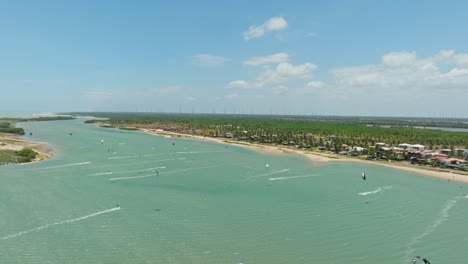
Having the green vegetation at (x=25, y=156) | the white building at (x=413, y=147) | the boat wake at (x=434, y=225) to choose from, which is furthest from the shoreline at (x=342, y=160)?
the green vegetation at (x=25, y=156)

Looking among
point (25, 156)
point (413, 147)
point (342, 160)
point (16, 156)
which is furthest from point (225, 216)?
point (413, 147)

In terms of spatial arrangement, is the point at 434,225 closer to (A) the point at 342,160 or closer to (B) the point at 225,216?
(B) the point at 225,216

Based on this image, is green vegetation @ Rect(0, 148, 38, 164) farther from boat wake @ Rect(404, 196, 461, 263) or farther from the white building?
the white building

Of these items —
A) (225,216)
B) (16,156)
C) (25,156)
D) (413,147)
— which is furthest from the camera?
(413,147)

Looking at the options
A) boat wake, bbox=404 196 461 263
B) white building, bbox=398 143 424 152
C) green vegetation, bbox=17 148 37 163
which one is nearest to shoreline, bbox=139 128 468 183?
white building, bbox=398 143 424 152

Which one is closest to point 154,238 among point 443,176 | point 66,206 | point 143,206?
point 143,206

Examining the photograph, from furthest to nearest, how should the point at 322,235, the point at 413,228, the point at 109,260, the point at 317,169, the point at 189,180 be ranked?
the point at 317,169, the point at 189,180, the point at 413,228, the point at 322,235, the point at 109,260

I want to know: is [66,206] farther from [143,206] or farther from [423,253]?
[423,253]

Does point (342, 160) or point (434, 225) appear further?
point (342, 160)

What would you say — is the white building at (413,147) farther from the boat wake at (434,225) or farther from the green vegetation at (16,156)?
the green vegetation at (16,156)
